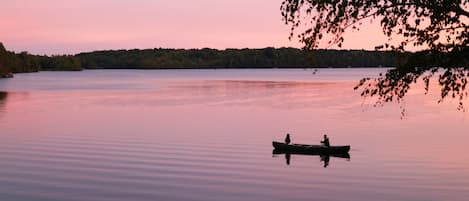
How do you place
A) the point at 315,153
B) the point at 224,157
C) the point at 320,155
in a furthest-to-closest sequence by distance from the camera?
the point at 315,153, the point at 320,155, the point at 224,157

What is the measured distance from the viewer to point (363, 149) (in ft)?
143

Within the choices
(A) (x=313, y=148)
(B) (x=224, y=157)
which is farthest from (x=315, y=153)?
(B) (x=224, y=157)

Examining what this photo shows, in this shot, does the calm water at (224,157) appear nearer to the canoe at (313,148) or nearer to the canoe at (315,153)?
the canoe at (315,153)

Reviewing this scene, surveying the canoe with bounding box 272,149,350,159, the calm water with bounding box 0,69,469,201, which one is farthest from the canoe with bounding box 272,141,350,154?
the calm water with bounding box 0,69,469,201

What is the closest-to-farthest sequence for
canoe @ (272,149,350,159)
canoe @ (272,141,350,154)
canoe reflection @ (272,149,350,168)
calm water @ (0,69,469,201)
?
calm water @ (0,69,469,201) → canoe reflection @ (272,149,350,168) → canoe @ (272,149,350,159) → canoe @ (272,141,350,154)

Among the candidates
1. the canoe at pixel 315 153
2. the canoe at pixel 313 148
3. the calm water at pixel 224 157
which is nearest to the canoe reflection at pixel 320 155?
the canoe at pixel 315 153

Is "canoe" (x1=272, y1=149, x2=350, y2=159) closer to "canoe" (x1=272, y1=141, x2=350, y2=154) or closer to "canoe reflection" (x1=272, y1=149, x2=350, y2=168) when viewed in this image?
"canoe reflection" (x1=272, y1=149, x2=350, y2=168)

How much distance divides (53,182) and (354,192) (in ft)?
45.5

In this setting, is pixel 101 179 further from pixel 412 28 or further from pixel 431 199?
pixel 412 28

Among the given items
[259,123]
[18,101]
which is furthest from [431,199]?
[18,101]

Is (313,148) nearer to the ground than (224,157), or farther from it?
farther from it

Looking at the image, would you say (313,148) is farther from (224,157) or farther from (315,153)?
(224,157)

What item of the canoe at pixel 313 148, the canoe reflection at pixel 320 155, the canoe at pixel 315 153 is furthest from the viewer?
the canoe at pixel 313 148

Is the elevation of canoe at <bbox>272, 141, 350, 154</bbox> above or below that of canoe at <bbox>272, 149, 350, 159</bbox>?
above
